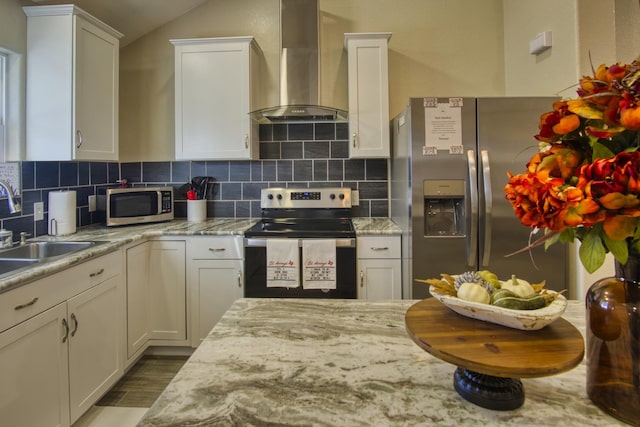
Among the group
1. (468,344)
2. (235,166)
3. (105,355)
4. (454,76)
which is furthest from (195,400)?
(454,76)

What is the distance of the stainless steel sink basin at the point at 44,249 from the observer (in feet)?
6.64

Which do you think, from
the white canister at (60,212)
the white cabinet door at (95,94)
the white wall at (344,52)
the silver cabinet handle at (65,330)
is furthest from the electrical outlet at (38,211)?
the white wall at (344,52)

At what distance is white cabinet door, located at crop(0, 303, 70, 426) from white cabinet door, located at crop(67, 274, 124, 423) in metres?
0.06

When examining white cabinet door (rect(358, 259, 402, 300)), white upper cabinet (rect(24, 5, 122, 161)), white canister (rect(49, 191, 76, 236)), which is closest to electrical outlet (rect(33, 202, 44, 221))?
white canister (rect(49, 191, 76, 236))

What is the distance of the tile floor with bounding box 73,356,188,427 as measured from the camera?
2020 mm

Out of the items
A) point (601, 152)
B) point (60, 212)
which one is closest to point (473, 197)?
point (601, 152)

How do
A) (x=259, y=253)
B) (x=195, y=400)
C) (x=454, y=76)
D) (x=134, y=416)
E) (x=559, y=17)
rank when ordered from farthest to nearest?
(x=454, y=76)
(x=259, y=253)
(x=559, y=17)
(x=134, y=416)
(x=195, y=400)

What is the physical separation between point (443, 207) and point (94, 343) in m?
2.18

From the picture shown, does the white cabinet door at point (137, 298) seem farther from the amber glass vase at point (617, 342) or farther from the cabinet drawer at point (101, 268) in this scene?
the amber glass vase at point (617, 342)

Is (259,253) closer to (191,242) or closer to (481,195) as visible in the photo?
(191,242)

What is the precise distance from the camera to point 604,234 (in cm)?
58

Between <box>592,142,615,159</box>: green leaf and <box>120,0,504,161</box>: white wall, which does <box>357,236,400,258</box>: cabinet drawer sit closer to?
<box>120,0,504,161</box>: white wall

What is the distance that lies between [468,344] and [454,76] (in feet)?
9.81

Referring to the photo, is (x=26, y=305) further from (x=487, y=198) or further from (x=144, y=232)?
(x=487, y=198)
